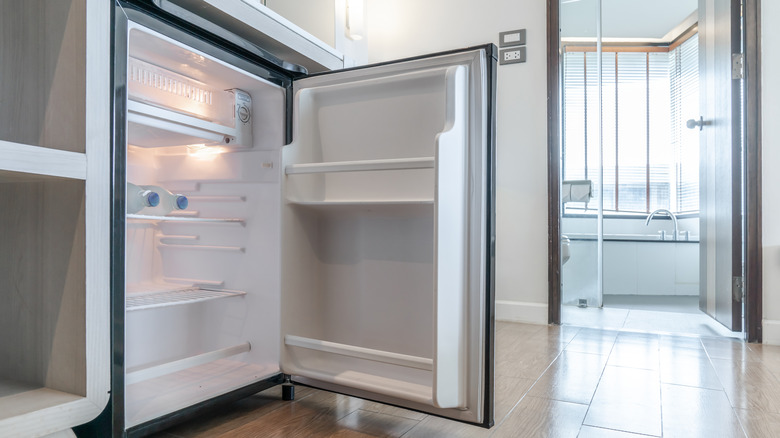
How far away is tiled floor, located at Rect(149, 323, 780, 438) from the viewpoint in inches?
52.1

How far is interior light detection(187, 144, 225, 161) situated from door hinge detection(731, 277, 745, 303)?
247cm

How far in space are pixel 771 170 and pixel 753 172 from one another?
0.07 metres

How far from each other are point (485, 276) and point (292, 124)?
29.5 inches

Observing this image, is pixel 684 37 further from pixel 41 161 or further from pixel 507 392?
pixel 41 161

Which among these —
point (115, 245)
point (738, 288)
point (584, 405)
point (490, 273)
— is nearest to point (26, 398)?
point (115, 245)

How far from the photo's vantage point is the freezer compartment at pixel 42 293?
3.13ft

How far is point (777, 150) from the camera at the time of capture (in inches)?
94.4

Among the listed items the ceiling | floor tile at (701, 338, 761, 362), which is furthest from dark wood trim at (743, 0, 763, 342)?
the ceiling

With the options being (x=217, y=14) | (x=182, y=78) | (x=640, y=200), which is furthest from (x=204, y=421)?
(x=640, y=200)

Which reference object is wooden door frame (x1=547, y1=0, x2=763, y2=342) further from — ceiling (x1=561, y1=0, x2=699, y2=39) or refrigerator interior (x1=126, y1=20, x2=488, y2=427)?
ceiling (x1=561, y1=0, x2=699, y2=39)

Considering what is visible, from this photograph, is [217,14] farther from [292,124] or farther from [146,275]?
[146,275]

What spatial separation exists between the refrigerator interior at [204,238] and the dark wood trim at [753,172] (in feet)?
7.34

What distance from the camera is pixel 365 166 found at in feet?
4.17

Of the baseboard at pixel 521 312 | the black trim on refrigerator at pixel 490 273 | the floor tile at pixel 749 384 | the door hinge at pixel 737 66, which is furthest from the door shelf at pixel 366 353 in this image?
the door hinge at pixel 737 66
